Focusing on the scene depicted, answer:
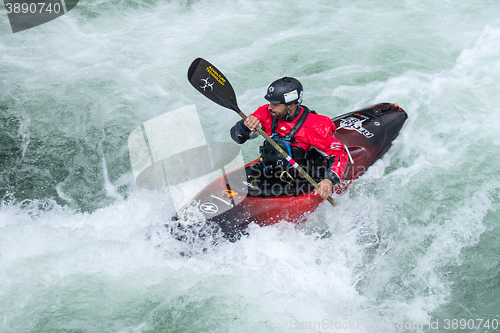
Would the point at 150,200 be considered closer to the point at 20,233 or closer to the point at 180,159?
the point at 180,159

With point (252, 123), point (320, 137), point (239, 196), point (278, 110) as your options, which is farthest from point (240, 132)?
point (320, 137)

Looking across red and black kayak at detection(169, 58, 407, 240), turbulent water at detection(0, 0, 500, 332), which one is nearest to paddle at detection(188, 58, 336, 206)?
red and black kayak at detection(169, 58, 407, 240)

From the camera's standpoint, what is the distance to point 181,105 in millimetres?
6277

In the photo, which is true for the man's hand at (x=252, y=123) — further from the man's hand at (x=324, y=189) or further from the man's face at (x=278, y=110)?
the man's hand at (x=324, y=189)

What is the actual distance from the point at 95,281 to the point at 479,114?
537cm

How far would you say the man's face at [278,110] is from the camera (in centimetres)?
344

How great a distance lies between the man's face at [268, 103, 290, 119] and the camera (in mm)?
3442

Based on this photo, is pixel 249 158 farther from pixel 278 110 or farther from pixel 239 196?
pixel 278 110

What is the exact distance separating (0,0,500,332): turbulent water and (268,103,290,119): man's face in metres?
1.03

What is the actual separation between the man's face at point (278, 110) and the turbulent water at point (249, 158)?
3.39 feet

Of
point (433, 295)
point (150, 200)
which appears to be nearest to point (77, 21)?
point (150, 200)

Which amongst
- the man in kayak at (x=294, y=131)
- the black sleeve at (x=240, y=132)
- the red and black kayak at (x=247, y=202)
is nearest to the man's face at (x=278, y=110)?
the man in kayak at (x=294, y=131)

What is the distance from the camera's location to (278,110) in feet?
11.4

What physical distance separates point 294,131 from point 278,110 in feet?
0.90
